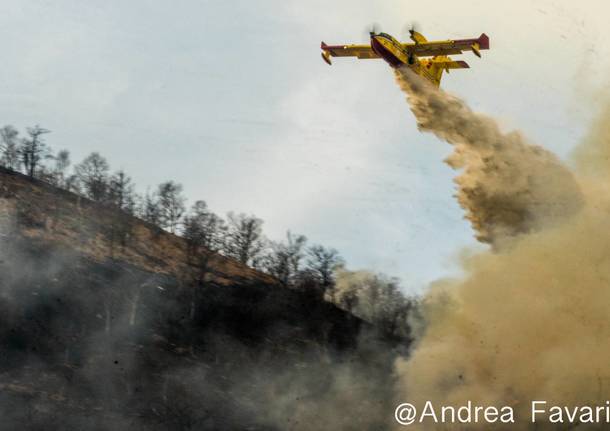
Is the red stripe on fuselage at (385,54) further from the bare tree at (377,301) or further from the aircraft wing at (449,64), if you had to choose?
the bare tree at (377,301)

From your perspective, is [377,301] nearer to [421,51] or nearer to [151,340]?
[151,340]

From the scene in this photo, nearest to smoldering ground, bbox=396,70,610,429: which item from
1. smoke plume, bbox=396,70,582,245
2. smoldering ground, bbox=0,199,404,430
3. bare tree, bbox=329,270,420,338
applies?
smoke plume, bbox=396,70,582,245

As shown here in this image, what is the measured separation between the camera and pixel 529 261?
125 ft

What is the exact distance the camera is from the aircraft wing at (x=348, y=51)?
127 feet

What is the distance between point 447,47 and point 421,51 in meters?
1.13

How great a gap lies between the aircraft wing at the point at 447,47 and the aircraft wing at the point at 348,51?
2.01 meters

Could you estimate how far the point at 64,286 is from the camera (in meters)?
47.7

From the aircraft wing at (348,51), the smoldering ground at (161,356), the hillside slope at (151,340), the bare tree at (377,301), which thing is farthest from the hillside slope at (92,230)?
the aircraft wing at (348,51)

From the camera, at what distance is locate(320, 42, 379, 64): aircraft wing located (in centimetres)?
3878

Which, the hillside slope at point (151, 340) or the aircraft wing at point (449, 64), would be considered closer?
the aircraft wing at point (449, 64)

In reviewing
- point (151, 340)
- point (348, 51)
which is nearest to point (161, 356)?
point (151, 340)

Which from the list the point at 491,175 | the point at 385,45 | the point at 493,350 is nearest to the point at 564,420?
the point at 493,350

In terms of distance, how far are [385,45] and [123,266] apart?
78.5ft

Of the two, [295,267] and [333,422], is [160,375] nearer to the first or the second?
[333,422]
